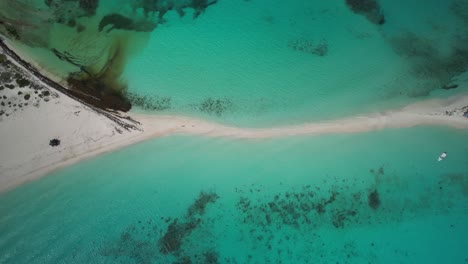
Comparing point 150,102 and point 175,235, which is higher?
point 150,102

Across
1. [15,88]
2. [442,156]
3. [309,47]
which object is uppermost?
[309,47]

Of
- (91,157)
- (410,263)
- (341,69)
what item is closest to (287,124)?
(341,69)

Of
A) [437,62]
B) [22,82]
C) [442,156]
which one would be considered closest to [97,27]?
[22,82]

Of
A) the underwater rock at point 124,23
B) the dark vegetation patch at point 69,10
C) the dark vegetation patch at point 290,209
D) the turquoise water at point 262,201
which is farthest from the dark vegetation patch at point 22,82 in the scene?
the dark vegetation patch at point 290,209

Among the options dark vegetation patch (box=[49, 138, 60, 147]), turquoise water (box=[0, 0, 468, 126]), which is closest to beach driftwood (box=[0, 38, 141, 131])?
turquoise water (box=[0, 0, 468, 126])

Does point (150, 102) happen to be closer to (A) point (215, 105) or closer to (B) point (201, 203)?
(A) point (215, 105)

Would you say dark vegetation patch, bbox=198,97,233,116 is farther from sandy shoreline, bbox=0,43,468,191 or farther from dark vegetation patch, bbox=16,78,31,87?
dark vegetation patch, bbox=16,78,31,87
